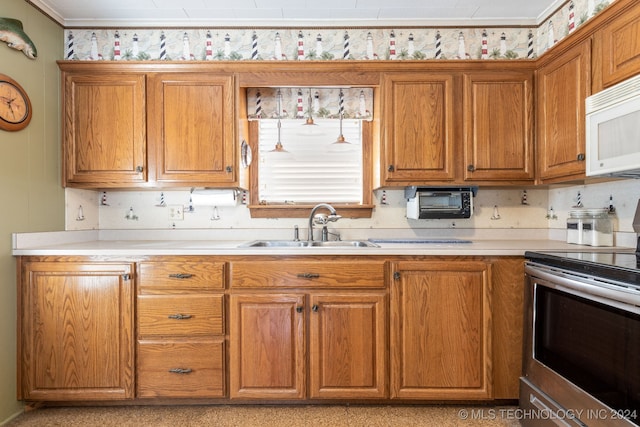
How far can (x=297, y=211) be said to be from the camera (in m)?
2.60

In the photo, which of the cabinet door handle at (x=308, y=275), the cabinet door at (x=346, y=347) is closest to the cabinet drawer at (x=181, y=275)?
the cabinet door handle at (x=308, y=275)

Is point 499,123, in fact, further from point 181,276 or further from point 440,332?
point 181,276

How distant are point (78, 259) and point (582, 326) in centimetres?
252

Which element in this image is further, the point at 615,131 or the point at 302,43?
the point at 302,43

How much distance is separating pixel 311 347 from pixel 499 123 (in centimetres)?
181

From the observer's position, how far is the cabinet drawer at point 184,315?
1.95 metres

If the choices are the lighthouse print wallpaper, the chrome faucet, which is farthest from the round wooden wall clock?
the chrome faucet

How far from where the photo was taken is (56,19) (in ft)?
7.57

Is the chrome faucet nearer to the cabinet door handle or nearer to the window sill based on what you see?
the window sill

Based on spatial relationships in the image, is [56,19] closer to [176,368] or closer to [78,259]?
[78,259]

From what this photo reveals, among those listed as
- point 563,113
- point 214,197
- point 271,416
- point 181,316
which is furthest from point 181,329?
point 563,113

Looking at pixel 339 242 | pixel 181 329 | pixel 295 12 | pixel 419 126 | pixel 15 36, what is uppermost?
pixel 295 12

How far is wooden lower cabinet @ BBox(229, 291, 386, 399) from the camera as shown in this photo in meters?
1.94

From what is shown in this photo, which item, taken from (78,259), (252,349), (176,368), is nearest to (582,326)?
(252,349)
